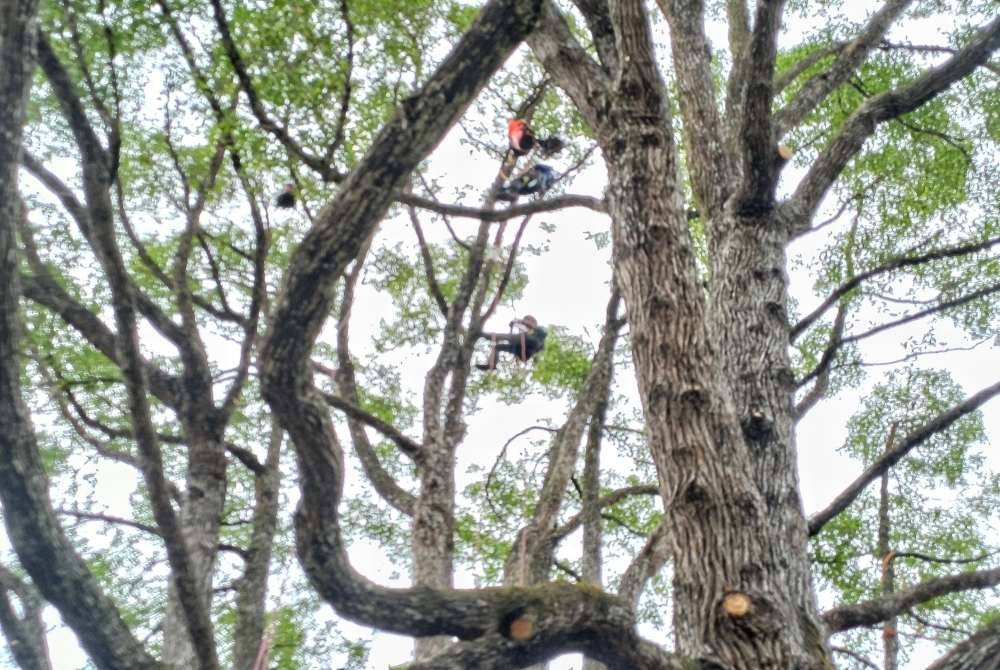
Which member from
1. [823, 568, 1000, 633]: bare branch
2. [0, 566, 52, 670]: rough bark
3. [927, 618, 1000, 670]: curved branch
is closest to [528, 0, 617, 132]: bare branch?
[823, 568, 1000, 633]: bare branch

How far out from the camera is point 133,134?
599 centimetres

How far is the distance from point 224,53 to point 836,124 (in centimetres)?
570

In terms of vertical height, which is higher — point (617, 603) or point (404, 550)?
point (404, 550)

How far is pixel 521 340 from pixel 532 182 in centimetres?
150

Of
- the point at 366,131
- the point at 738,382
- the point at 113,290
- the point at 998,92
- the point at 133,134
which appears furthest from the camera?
the point at 998,92

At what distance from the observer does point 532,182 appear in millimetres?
8141

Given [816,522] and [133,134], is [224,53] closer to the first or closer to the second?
[133,134]

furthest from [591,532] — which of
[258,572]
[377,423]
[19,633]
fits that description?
[19,633]

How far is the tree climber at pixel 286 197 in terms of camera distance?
6.08m

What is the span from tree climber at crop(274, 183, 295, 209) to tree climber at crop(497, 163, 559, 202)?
8.20 ft

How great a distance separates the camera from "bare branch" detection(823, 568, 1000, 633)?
3.98 metres

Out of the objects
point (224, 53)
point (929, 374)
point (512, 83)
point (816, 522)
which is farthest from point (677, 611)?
point (512, 83)

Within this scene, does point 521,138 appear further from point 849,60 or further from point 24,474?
point 24,474

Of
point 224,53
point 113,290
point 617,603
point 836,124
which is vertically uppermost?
point 836,124
